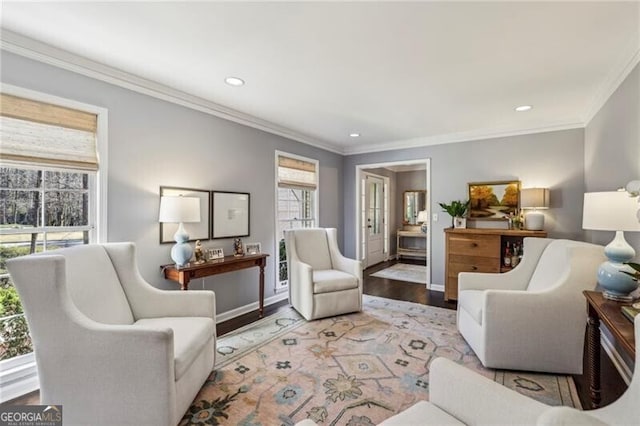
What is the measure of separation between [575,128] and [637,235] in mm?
2087

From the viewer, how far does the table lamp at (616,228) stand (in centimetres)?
174

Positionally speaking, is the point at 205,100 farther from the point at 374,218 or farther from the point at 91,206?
the point at 374,218

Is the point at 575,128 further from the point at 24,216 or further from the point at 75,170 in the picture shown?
the point at 24,216

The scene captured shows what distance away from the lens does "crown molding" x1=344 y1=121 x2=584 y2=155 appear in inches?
150

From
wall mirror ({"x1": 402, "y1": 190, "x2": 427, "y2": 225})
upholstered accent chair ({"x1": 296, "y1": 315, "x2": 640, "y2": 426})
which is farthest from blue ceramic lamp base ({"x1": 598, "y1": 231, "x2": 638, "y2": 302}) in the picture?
wall mirror ({"x1": 402, "y1": 190, "x2": 427, "y2": 225})

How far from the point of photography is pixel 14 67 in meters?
2.03

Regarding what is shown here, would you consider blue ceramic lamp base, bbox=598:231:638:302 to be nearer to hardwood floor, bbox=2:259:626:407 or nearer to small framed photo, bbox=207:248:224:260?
hardwood floor, bbox=2:259:626:407

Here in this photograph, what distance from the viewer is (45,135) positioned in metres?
2.16

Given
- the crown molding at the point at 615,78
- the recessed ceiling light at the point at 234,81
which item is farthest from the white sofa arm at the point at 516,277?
the recessed ceiling light at the point at 234,81

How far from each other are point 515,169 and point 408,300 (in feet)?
7.60

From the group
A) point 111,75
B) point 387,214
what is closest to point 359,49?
point 111,75

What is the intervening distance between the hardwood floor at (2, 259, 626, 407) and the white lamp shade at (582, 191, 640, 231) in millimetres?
1136

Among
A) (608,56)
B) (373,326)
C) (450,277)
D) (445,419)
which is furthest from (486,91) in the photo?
(445,419)

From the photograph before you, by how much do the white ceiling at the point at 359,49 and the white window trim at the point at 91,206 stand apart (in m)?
0.34
